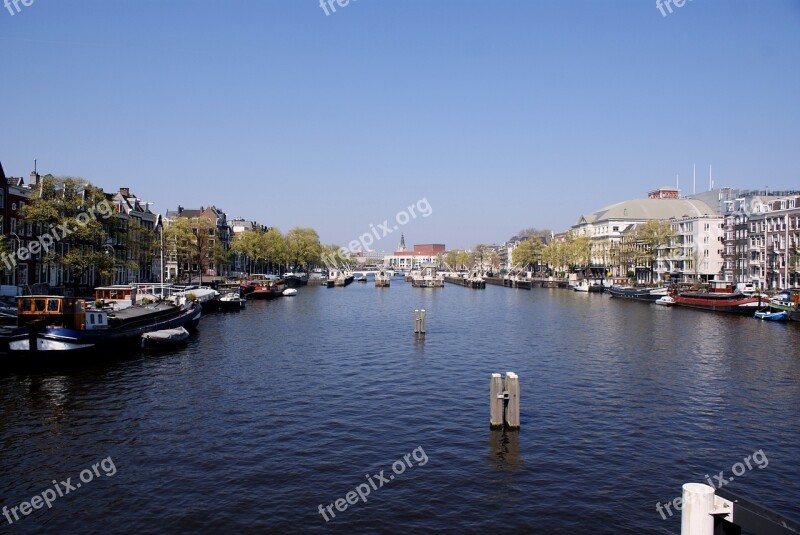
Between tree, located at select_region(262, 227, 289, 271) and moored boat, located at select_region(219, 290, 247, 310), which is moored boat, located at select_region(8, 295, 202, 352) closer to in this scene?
moored boat, located at select_region(219, 290, 247, 310)

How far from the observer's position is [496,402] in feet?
93.8

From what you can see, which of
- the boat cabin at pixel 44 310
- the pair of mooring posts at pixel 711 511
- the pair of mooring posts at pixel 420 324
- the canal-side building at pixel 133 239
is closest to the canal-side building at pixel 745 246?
the pair of mooring posts at pixel 420 324

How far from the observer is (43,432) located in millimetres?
28266

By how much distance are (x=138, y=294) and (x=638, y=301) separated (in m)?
97.2

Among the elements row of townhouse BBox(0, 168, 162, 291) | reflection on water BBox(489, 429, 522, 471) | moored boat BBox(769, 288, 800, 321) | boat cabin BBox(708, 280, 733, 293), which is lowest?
reflection on water BBox(489, 429, 522, 471)

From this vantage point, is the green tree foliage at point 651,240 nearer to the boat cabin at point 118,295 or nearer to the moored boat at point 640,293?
the moored boat at point 640,293

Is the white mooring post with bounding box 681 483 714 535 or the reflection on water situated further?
the reflection on water

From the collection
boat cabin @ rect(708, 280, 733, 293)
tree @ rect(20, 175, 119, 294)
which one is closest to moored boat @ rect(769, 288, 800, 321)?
boat cabin @ rect(708, 280, 733, 293)

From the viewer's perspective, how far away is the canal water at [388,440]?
20.3 meters

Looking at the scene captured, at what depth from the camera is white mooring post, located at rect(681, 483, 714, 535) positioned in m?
10.9

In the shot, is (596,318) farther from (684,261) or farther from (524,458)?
(684,261)

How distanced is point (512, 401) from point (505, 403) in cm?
75

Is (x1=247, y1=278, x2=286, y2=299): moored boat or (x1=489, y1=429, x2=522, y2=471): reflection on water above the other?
(x1=247, y1=278, x2=286, y2=299): moored boat

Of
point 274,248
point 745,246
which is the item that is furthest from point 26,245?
point 745,246
